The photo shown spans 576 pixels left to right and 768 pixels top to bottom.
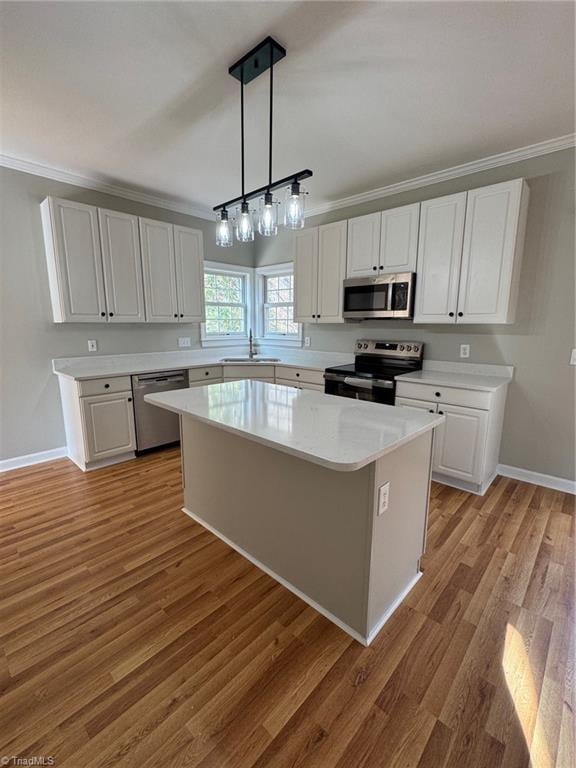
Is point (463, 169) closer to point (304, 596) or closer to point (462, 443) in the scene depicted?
point (462, 443)

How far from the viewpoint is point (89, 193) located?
3342 millimetres

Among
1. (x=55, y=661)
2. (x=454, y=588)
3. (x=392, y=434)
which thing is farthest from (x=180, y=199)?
(x=454, y=588)

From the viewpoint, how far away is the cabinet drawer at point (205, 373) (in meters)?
3.83

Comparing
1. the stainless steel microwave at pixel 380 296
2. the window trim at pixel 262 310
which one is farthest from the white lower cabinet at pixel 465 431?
the window trim at pixel 262 310

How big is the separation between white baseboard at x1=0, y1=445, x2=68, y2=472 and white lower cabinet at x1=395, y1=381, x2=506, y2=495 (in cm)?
334

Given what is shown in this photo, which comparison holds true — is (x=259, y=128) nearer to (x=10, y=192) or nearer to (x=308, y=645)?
(x=10, y=192)

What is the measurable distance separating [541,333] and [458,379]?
73 cm

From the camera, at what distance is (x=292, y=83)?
193cm

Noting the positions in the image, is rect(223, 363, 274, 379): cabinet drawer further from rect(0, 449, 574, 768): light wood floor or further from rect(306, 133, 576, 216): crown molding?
rect(0, 449, 574, 768): light wood floor

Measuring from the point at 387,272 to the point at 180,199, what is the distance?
8.18 feet

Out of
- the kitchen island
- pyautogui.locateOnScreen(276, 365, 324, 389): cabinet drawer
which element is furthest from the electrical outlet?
pyautogui.locateOnScreen(276, 365, 324, 389): cabinet drawer

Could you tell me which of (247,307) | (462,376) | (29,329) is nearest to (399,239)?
(462,376)

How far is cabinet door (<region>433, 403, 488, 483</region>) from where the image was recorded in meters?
2.62

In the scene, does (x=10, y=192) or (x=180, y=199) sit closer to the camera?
(x=10, y=192)
